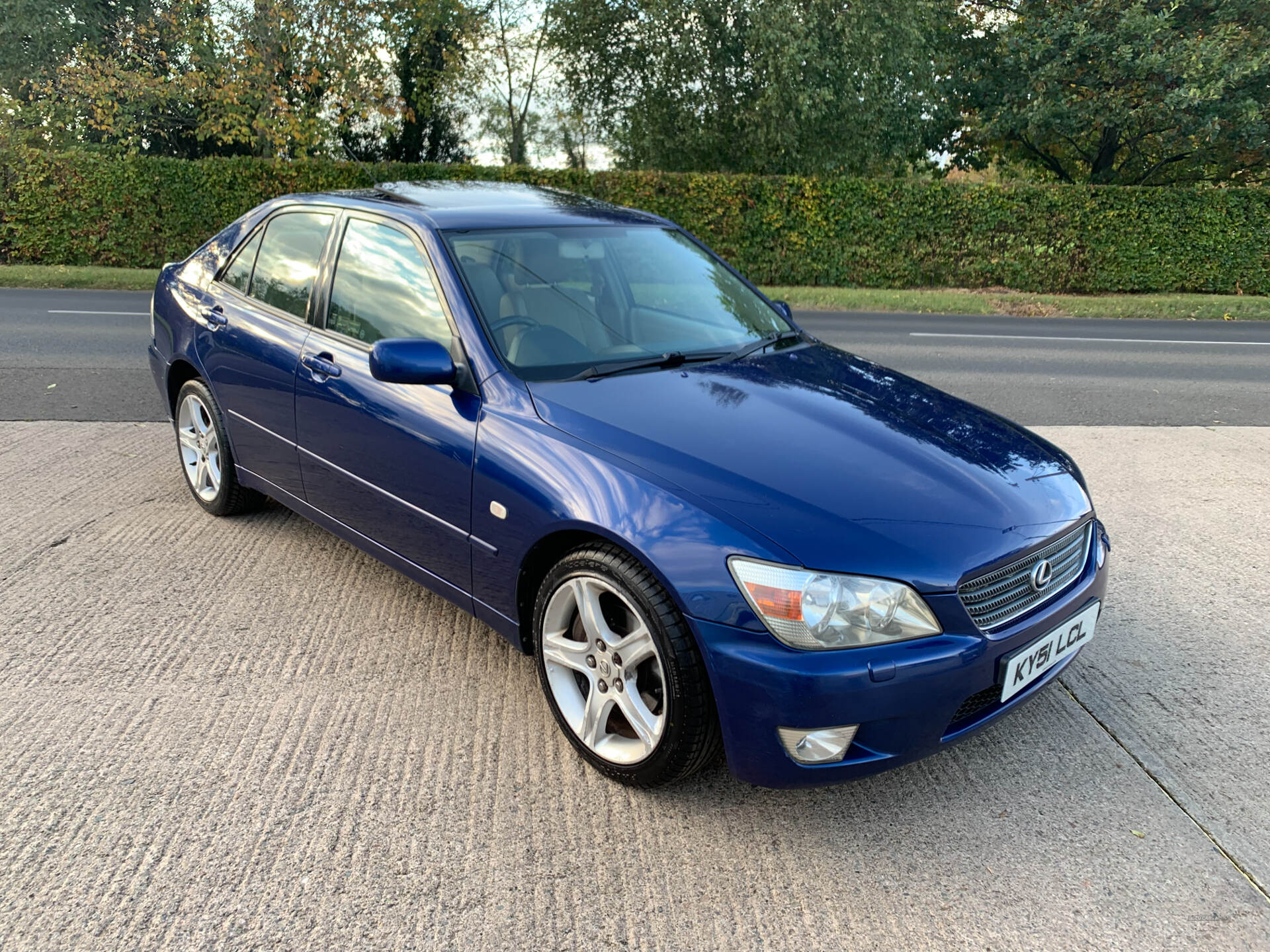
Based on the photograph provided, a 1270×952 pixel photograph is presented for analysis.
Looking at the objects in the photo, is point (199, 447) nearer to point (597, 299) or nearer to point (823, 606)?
point (597, 299)

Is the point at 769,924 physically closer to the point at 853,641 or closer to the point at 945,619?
the point at 853,641

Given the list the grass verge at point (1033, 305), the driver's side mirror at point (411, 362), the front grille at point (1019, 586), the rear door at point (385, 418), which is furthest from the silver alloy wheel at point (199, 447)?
the grass verge at point (1033, 305)

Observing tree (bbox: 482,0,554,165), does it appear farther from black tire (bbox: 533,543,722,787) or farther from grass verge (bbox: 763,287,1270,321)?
black tire (bbox: 533,543,722,787)

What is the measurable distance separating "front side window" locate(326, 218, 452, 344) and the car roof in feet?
0.53

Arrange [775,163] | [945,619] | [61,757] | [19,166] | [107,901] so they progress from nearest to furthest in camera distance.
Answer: [107,901] < [945,619] < [61,757] < [19,166] < [775,163]

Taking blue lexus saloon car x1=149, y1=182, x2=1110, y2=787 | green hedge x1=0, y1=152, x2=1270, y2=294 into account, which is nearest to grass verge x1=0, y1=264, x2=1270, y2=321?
green hedge x1=0, y1=152, x2=1270, y2=294

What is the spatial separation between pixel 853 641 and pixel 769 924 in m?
0.73

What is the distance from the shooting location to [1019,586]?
110 inches

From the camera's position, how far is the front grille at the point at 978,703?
8.77 ft

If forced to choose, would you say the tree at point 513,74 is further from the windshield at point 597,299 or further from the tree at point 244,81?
the windshield at point 597,299

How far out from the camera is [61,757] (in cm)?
296

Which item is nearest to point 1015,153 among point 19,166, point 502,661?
point 19,166

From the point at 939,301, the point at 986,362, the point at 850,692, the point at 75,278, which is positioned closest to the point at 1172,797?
the point at 850,692

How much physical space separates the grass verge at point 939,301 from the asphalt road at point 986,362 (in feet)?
3.51
